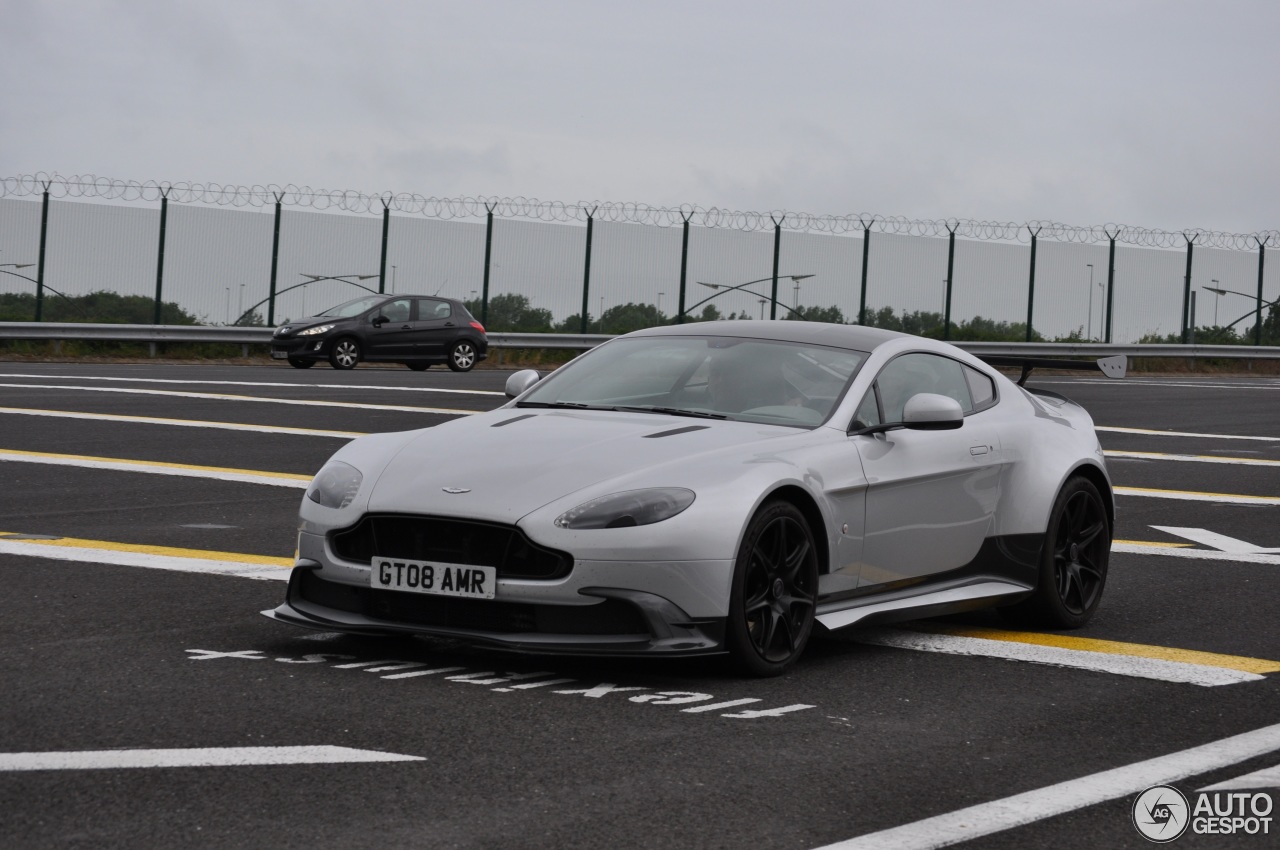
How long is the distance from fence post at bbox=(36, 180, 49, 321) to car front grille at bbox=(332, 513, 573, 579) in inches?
1028

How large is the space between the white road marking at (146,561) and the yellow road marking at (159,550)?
58mm

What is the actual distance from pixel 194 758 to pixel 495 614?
141 cm

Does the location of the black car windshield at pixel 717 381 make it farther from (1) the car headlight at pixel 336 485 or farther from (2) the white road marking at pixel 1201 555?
(2) the white road marking at pixel 1201 555

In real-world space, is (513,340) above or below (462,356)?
above

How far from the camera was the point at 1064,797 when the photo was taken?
4.57 metres

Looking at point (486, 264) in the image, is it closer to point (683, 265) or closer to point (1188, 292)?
point (683, 265)

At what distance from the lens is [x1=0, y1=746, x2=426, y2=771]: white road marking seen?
4.50 meters

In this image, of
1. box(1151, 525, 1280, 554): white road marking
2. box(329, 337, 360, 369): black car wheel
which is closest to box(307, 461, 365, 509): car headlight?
box(1151, 525, 1280, 554): white road marking

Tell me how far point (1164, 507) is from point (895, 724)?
23.7 feet

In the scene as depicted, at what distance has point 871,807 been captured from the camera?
14.4ft

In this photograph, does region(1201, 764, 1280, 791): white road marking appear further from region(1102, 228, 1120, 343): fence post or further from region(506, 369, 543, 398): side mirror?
region(1102, 228, 1120, 343): fence post

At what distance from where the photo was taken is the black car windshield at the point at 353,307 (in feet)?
Answer: 95.8

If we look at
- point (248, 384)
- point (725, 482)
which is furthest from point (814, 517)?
point (248, 384)

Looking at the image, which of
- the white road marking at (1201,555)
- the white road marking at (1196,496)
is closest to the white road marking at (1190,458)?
the white road marking at (1196,496)
